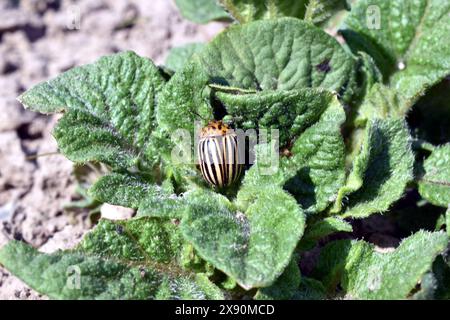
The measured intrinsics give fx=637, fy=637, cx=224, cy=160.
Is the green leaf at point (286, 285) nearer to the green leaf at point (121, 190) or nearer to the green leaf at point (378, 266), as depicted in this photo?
the green leaf at point (378, 266)

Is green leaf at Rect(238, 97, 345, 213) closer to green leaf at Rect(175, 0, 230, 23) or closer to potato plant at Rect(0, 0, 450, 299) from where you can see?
potato plant at Rect(0, 0, 450, 299)

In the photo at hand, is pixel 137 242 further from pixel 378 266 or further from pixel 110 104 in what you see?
pixel 378 266

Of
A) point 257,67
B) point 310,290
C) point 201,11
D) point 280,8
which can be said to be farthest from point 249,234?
point 201,11

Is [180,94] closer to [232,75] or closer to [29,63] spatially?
[232,75]

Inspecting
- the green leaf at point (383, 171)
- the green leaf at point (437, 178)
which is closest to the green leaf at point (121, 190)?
the green leaf at point (383, 171)

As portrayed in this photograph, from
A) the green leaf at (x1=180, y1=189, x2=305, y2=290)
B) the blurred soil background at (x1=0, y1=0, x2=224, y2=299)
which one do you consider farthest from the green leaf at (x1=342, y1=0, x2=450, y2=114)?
the blurred soil background at (x1=0, y1=0, x2=224, y2=299)

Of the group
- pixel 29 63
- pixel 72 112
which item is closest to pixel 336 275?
pixel 72 112
